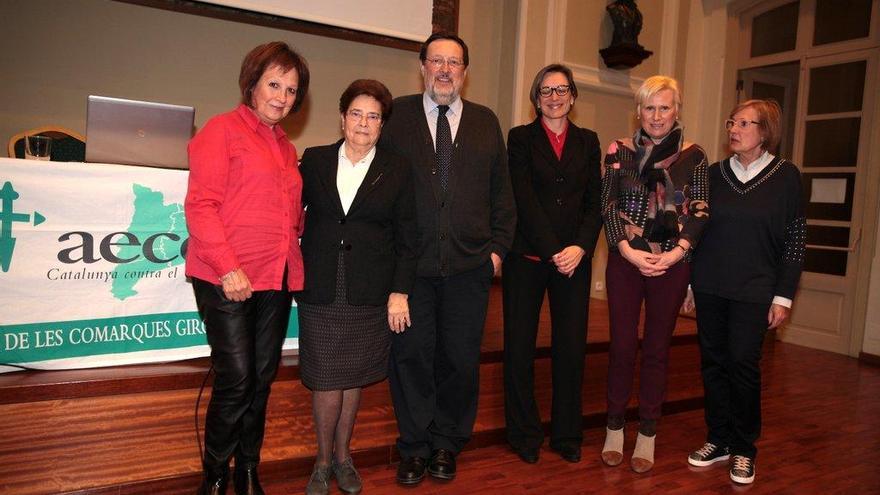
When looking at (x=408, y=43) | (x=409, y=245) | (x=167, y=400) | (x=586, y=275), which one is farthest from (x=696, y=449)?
(x=408, y=43)

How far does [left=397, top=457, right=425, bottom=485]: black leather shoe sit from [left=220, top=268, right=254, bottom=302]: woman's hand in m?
0.95

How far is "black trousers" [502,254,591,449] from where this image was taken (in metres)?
2.45

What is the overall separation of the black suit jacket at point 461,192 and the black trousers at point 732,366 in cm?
93

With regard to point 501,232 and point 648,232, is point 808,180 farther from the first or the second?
point 501,232

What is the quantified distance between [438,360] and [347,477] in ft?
1.71

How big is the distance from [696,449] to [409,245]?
1719 mm

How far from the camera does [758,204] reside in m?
2.40

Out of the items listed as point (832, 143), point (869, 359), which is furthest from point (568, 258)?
point (832, 143)

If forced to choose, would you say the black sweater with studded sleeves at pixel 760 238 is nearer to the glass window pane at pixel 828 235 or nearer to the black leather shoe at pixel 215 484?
the black leather shoe at pixel 215 484

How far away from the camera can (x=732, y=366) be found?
2.46m

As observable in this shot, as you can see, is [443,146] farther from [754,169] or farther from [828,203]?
[828,203]

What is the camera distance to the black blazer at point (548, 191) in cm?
240

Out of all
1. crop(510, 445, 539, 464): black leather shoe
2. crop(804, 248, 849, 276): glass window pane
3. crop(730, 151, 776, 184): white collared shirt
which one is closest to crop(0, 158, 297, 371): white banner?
crop(510, 445, 539, 464): black leather shoe

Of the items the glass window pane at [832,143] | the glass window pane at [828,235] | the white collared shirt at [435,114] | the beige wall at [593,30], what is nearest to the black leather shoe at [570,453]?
the white collared shirt at [435,114]
